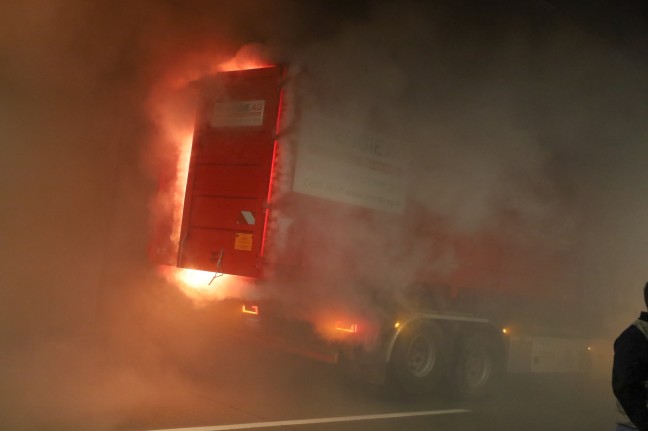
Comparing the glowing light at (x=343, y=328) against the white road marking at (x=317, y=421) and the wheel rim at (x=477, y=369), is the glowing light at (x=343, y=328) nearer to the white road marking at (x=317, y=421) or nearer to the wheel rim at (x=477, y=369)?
the white road marking at (x=317, y=421)

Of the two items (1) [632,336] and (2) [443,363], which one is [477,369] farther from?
(1) [632,336]

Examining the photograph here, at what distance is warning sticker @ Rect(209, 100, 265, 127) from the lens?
18.0 feet

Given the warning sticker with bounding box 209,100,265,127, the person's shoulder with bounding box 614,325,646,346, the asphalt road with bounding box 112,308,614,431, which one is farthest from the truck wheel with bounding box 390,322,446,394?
the person's shoulder with bounding box 614,325,646,346

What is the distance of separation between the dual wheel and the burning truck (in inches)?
0.6

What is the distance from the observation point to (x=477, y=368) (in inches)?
286

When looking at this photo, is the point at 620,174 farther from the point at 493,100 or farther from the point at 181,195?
the point at 181,195

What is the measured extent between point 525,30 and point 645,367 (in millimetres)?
5989

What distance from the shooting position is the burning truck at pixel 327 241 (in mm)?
5324

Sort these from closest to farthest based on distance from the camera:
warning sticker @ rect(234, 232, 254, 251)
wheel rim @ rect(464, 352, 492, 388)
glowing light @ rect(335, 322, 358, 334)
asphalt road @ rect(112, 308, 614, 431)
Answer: asphalt road @ rect(112, 308, 614, 431) < warning sticker @ rect(234, 232, 254, 251) < glowing light @ rect(335, 322, 358, 334) < wheel rim @ rect(464, 352, 492, 388)

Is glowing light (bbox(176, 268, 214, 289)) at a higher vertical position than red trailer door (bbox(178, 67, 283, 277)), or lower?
lower

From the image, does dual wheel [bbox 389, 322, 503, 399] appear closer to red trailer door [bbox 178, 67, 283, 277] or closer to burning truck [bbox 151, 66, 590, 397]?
burning truck [bbox 151, 66, 590, 397]

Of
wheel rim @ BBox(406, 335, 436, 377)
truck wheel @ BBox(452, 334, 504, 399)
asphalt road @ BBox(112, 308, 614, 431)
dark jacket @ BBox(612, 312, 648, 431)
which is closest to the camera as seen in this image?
dark jacket @ BBox(612, 312, 648, 431)

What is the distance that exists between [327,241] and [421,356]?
6.27 ft

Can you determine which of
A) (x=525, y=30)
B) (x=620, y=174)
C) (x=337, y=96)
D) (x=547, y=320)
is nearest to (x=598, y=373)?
(x=547, y=320)
